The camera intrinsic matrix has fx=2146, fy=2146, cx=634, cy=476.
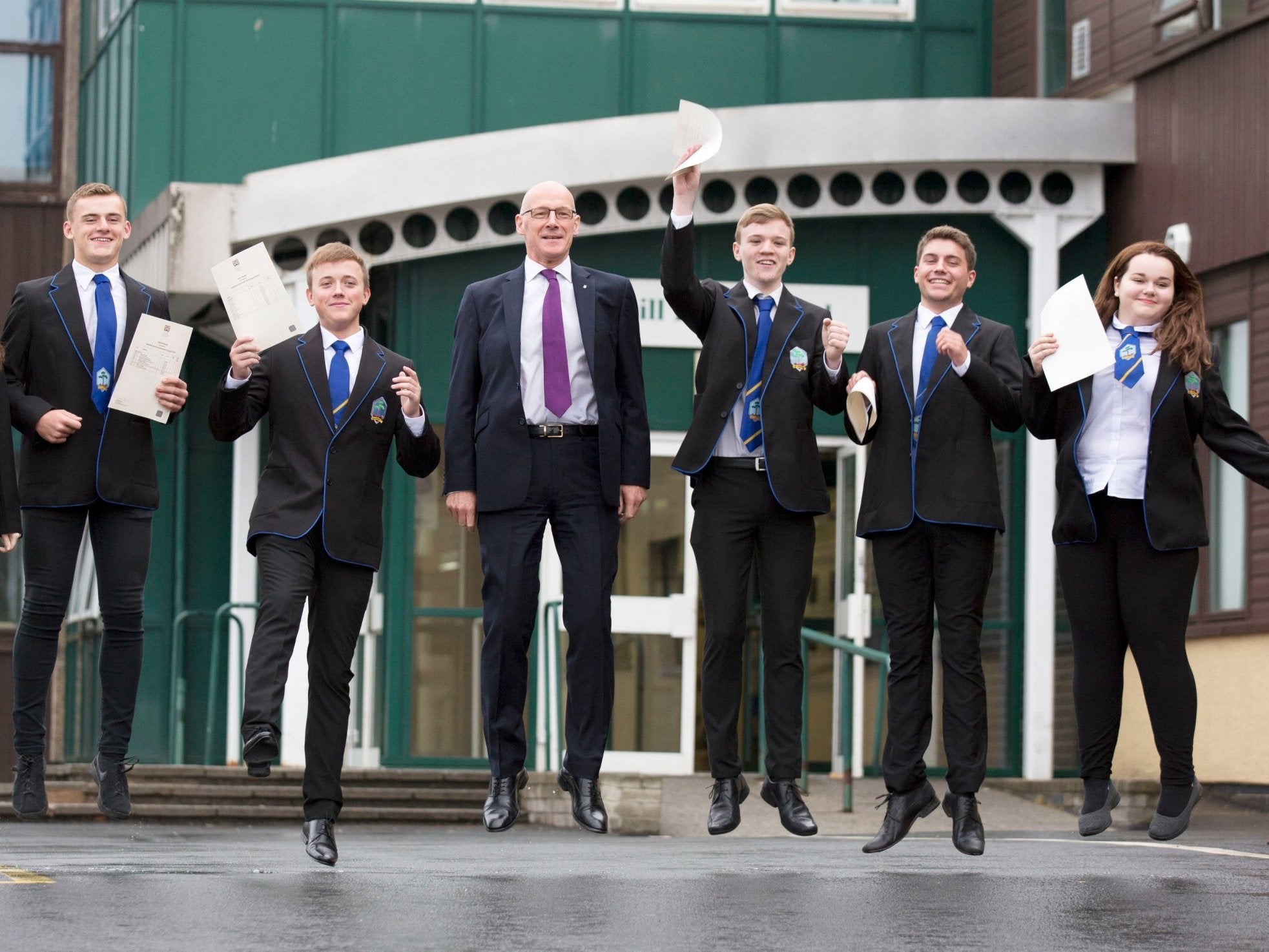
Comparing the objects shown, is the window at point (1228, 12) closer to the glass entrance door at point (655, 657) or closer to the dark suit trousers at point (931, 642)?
the glass entrance door at point (655, 657)

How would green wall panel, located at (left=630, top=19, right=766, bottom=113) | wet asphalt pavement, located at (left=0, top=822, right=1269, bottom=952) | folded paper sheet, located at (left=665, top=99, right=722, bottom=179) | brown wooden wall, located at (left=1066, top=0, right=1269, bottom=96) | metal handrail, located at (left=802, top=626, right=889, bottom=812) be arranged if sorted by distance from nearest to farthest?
wet asphalt pavement, located at (left=0, top=822, right=1269, bottom=952) → folded paper sheet, located at (left=665, top=99, right=722, bottom=179) → metal handrail, located at (left=802, top=626, right=889, bottom=812) → brown wooden wall, located at (left=1066, top=0, right=1269, bottom=96) → green wall panel, located at (left=630, top=19, right=766, bottom=113)

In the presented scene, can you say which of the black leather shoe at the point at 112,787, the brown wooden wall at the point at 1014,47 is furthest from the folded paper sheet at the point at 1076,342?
the brown wooden wall at the point at 1014,47

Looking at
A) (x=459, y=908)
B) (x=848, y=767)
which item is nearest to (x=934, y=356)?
(x=459, y=908)

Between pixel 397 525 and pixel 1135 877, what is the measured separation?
367 inches

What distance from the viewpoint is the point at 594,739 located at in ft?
24.0

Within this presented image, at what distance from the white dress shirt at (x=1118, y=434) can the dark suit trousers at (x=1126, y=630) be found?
69mm

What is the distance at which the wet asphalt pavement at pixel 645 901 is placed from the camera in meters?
5.32

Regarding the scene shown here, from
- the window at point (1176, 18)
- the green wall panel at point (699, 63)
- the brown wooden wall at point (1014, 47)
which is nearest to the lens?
the window at point (1176, 18)

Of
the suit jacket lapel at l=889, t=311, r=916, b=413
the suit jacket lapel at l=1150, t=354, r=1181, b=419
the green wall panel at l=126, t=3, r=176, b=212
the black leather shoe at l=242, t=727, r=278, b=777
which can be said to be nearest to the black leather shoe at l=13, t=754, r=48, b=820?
the black leather shoe at l=242, t=727, r=278, b=777

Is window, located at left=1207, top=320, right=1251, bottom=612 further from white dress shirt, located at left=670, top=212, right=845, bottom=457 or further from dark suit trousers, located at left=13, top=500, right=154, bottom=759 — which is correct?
dark suit trousers, located at left=13, top=500, right=154, bottom=759

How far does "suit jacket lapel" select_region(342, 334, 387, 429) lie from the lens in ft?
24.2

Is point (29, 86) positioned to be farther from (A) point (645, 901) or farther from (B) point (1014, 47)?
(A) point (645, 901)

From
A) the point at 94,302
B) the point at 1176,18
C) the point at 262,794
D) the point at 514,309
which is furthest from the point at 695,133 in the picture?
the point at 1176,18

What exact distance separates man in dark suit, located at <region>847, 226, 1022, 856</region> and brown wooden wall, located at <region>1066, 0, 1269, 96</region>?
7.70 m
